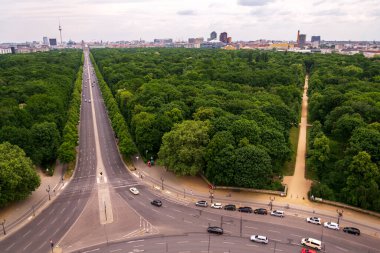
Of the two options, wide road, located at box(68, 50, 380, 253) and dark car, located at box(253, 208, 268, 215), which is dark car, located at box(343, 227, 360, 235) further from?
dark car, located at box(253, 208, 268, 215)

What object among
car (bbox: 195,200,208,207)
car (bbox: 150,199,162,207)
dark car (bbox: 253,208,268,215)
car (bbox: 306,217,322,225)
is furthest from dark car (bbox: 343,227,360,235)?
car (bbox: 150,199,162,207)

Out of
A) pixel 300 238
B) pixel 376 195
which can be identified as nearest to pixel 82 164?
pixel 300 238

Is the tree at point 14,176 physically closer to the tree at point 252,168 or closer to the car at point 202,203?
the car at point 202,203

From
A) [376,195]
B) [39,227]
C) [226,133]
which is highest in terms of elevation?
[226,133]

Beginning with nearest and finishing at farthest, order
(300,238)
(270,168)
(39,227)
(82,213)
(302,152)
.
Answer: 1. (300,238)
2. (39,227)
3. (82,213)
4. (270,168)
5. (302,152)

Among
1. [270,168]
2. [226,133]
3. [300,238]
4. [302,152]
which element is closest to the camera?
[300,238]

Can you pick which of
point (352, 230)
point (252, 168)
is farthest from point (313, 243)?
point (252, 168)

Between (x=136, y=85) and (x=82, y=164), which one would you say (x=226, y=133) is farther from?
(x=136, y=85)
